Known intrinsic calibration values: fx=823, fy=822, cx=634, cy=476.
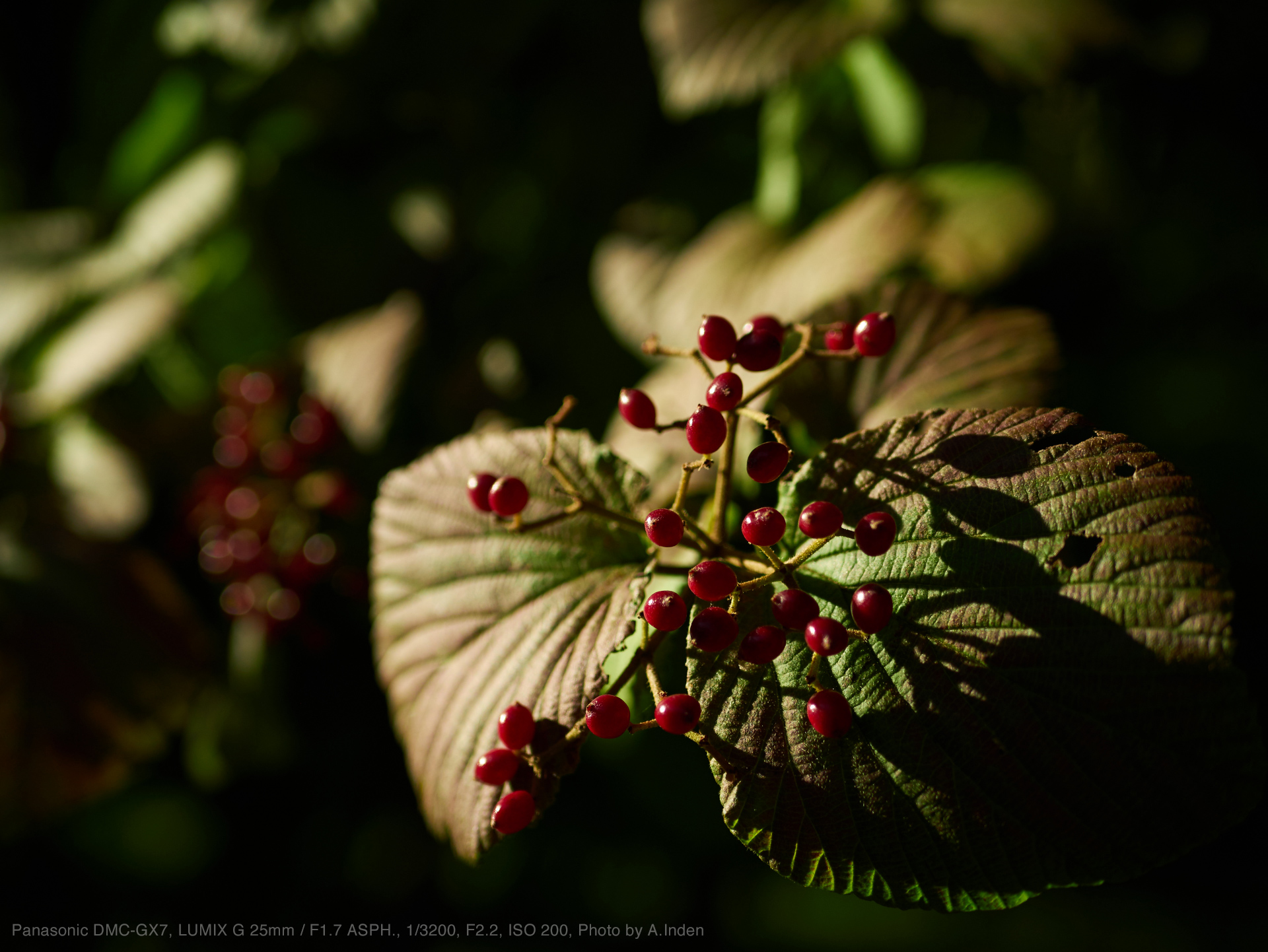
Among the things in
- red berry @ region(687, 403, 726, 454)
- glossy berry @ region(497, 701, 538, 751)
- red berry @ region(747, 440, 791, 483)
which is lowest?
glossy berry @ region(497, 701, 538, 751)

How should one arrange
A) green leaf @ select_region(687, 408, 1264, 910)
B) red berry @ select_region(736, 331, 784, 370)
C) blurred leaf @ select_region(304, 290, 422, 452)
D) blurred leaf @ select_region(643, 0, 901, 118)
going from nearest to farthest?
1. green leaf @ select_region(687, 408, 1264, 910)
2. red berry @ select_region(736, 331, 784, 370)
3. blurred leaf @ select_region(643, 0, 901, 118)
4. blurred leaf @ select_region(304, 290, 422, 452)

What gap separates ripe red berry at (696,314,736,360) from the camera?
481 millimetres

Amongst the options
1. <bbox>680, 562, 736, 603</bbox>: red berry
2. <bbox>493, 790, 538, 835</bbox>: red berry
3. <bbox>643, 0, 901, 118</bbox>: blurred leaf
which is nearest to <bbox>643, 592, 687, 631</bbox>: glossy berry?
<bbox>680, 562, 736, 603</bbox>: red berry

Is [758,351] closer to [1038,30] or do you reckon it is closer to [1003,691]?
[1003,691]

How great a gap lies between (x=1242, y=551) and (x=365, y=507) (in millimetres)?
1138

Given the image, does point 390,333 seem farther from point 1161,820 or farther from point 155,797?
point 155,797

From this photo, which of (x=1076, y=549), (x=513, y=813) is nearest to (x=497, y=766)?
(x=513, y=813)

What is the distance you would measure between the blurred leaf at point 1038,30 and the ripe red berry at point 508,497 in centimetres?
67

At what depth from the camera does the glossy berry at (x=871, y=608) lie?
14.8 inches

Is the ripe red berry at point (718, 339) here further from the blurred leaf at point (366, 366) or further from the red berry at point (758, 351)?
the blurred leaf at point (366, 366)

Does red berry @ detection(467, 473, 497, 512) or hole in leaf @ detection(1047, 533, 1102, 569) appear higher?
red berry @ detection(467, 473, 497, 512)

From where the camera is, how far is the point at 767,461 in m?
0.44

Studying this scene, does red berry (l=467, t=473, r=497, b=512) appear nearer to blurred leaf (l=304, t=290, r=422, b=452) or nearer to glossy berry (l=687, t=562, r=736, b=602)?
glossy berry (l=687, t=562, r=736, b=602)

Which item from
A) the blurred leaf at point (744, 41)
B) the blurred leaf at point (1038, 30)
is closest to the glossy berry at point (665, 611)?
the blurred leaf at point (744, 41)
